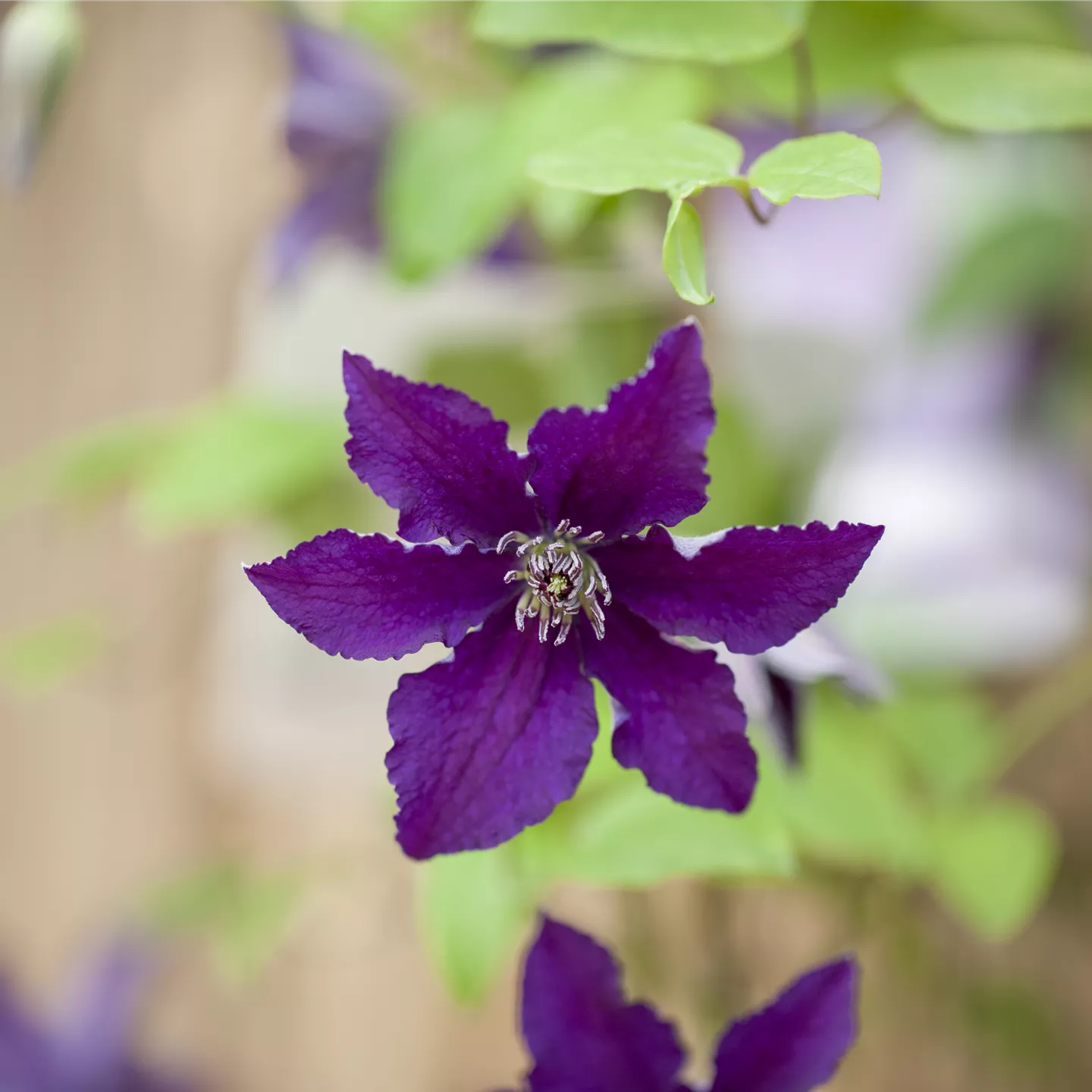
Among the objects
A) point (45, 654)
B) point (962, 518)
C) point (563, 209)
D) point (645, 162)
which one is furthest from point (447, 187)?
point (962, 518)

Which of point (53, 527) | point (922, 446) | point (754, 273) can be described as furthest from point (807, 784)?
point (53, 527)

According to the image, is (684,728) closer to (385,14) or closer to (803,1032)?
(803,1032)

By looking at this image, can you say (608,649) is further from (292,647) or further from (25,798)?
(25,798)

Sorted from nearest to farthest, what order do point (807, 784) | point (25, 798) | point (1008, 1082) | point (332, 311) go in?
point (807, 784), point (1008, 1082), point (332, 311), point (25, 798)

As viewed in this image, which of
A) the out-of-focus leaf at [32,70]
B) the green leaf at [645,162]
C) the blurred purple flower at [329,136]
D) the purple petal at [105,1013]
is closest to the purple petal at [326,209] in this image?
the blurred purple flower at [329,136]

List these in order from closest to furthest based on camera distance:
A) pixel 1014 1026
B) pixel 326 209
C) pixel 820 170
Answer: pixel 820 170, pixel 326 209, pixel 1014 1026

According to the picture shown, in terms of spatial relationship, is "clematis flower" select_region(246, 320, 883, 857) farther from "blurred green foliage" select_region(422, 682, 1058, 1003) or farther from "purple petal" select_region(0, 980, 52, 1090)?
"purple petal" select_region(0, 980, 52, 1090)
